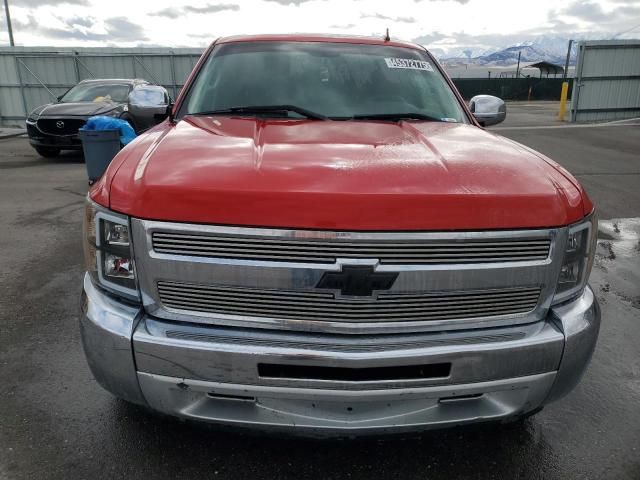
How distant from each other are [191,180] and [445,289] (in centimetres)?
95

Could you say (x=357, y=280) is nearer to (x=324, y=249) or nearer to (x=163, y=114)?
(x=324, y=249)

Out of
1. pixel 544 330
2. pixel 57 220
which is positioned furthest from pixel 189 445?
pixel 57 220

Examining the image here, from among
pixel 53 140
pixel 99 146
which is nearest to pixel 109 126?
pixel 99 146

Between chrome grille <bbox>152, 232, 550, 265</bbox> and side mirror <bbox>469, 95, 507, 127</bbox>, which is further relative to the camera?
side mirror <bbox>469, 95, 507, 127</bbox>

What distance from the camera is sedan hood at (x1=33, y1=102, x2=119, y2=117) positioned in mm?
9508

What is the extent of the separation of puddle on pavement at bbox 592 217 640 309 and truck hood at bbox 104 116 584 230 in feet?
8.00

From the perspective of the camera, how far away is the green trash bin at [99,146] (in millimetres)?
7035

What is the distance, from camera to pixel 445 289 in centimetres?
177

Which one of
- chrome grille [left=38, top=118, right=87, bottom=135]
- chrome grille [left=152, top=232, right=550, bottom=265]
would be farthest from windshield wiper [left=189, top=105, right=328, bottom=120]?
chrome grille [left=38, top=118, right=87, bottom=135]

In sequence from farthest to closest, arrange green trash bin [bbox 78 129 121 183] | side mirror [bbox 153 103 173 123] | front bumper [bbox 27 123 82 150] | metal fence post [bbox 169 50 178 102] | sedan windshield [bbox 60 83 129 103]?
metal fence post [bbox 169 50 178 102] → sedan windshield [bbox 60 83 129 103] → front bumper [bbox 27 123 82 150] → green trash bin [bbox 78 129 121 183] → side mirror [bbox 153 103 173 123]

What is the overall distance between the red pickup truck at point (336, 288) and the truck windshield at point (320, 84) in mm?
1036

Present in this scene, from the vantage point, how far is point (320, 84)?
3.08 meters

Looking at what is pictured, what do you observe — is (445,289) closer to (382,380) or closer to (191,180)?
(382,380)

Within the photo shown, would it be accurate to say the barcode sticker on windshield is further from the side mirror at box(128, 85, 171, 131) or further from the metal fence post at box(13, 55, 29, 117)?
the metal fence post at box(13, 55, 29, 117)
